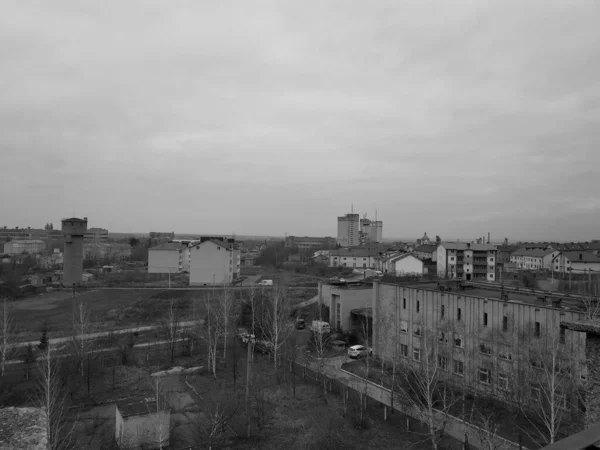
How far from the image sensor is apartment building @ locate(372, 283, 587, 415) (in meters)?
13.6

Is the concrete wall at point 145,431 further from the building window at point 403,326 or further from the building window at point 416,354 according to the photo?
the building window at point 403,326

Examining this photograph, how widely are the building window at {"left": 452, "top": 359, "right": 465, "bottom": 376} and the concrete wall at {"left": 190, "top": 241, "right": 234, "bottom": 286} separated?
1466 inches

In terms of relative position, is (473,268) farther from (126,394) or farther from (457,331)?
(126,394)

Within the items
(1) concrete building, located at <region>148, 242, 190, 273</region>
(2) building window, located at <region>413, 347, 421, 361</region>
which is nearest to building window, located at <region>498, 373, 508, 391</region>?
(2) building window, located at <region>413, 347, 421, 361</region>

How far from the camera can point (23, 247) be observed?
10956 centimetres

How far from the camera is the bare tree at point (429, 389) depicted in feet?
41.5

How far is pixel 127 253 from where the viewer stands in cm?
10044

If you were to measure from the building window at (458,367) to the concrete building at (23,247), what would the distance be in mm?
115470

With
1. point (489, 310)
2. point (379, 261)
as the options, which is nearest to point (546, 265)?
point (379, 261)

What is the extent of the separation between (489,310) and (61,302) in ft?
129

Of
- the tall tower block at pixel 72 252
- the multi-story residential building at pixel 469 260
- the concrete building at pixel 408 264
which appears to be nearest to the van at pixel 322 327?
the concrete building at pixel 408 264

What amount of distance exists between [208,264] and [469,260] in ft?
115

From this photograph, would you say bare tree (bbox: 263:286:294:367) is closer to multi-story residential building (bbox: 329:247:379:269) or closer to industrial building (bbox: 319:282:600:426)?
industrial building (bbox: 319:282:600:426)

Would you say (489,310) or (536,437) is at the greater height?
(489,310)
